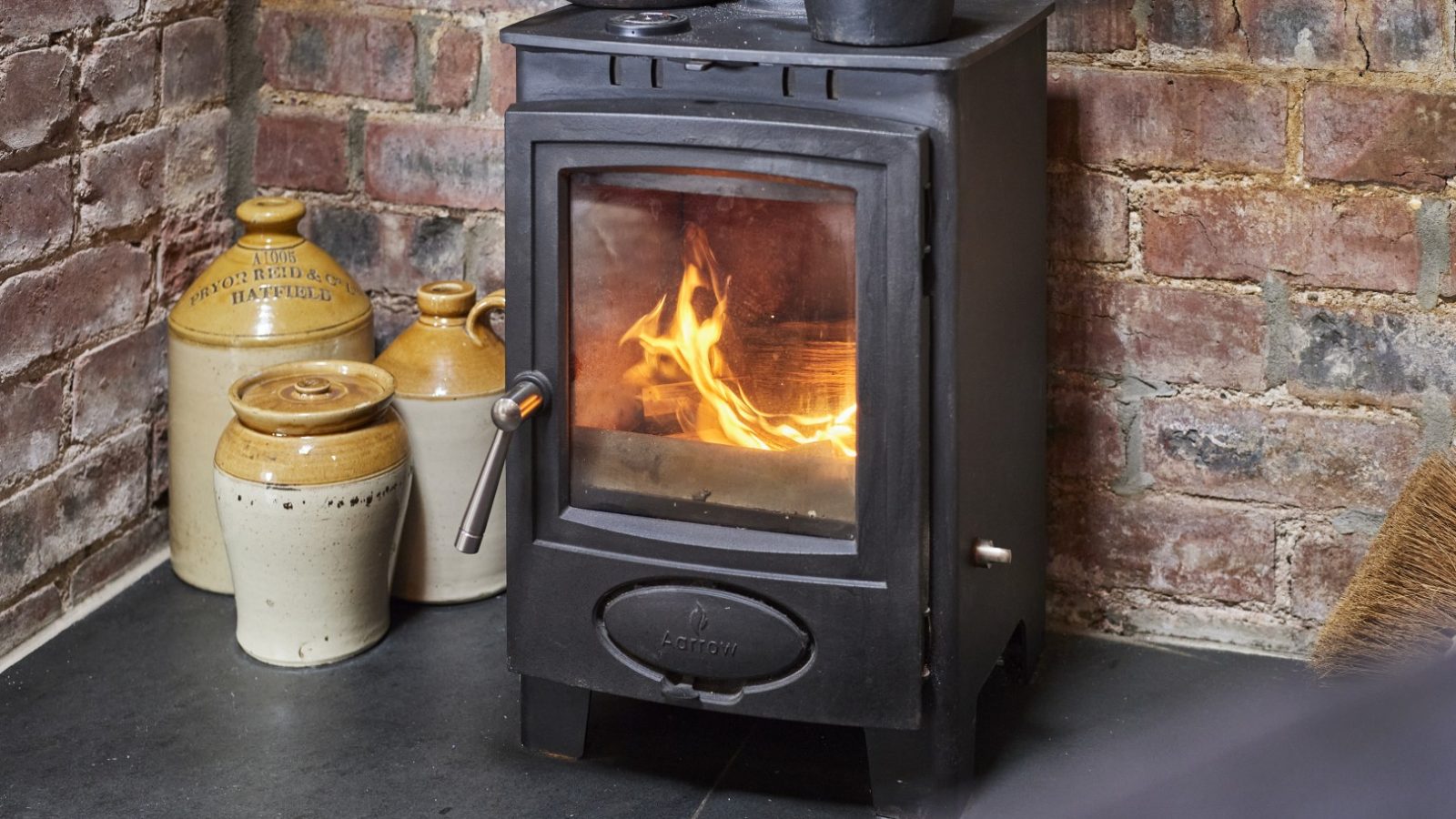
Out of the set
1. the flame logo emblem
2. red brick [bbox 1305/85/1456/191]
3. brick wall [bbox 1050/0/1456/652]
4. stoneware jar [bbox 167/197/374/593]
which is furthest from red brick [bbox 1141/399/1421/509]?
stoneware jar [bbox 167/197/374/593]

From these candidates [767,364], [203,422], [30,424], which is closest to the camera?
[767,364]

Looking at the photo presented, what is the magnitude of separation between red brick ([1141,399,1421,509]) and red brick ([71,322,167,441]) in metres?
1.21

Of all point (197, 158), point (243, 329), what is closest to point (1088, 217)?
point (243, 329)

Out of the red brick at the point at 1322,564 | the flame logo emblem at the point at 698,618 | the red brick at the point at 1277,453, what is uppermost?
the red brick at the point at 1277,453

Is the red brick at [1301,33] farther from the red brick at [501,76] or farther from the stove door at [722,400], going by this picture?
the red brick at [501,76]

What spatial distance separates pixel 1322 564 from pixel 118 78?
4.87ft

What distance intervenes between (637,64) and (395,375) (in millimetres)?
611

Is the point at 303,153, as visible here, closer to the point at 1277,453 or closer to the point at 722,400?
the point at 722,400

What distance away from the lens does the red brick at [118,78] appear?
1932mm

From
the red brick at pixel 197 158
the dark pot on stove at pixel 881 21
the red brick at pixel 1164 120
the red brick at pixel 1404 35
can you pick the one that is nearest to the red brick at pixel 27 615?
the red brick at pixel 197 158

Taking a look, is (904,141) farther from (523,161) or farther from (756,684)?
(756,684)

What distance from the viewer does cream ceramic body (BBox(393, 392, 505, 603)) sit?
6.42ft

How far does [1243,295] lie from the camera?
1.82 metres

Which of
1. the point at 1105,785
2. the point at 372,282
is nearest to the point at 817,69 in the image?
A: the point at 372,282
